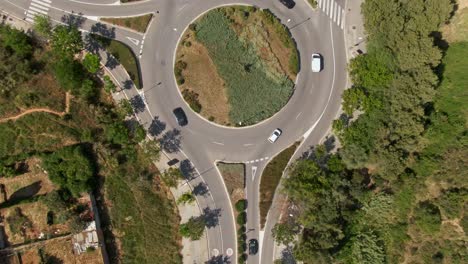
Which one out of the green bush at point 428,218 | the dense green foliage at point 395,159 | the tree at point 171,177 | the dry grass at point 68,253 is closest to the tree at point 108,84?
the tree at point 171,177

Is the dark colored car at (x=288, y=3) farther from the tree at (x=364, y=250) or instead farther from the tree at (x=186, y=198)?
the tree at (x=364, y=250)

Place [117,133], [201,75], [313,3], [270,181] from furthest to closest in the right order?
[313,3] → [270,181] → [201,75] → [117,133]

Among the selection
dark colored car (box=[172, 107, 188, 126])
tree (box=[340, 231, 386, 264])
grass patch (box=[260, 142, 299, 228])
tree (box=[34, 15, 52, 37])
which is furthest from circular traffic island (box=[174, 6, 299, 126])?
tree (box=[340, 231, 386, 264])

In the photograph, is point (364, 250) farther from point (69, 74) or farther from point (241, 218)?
point (69, 74)

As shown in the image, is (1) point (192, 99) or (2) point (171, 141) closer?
(1) point (192, 99)

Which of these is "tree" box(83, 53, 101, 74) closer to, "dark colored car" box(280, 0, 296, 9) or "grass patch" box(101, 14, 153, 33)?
"grass patch" box(101, 14, 153, 33)

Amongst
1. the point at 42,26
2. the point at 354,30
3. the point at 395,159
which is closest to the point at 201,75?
the point at 42,26

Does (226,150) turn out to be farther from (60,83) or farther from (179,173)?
(60,83)
